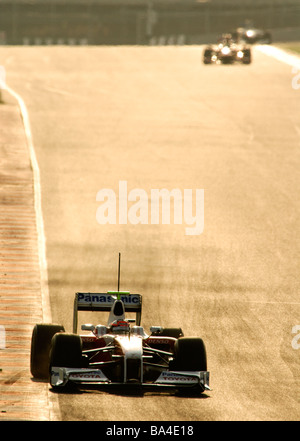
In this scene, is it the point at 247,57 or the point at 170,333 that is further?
the point at 247,57

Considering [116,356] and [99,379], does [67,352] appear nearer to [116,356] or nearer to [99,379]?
[99,379]

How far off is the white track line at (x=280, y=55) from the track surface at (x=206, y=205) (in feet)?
4.30

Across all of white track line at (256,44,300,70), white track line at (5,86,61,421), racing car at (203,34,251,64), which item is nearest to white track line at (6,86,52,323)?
white track line at (5,86,61,421)

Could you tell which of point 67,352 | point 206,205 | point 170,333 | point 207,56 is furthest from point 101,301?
point 207,56

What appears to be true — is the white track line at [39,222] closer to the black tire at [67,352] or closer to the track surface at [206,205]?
the track surface at [206,205]

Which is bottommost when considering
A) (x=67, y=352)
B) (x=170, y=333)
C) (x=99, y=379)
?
(x=170, y=333)

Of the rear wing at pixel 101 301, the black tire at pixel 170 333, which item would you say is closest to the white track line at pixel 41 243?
the rear wing at pixel 101 301

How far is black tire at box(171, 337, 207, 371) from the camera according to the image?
14305 mm

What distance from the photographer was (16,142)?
36812mm

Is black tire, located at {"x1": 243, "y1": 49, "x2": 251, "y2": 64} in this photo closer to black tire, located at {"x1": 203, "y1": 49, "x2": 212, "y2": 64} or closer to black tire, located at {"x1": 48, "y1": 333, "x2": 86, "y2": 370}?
black tire, located at {"x1": 203, "y1": 49, "x2": 212, "y2": 64}

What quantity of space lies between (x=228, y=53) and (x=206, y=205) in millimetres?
28449

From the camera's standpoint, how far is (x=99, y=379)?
13.8 metres

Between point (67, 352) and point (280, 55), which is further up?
point (67, 352)

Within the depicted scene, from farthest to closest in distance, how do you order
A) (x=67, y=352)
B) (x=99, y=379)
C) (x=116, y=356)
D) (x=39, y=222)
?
(x=39, y=222) → (x=116, y=356) → (x=67, y=352) → (x=99, y=379)
